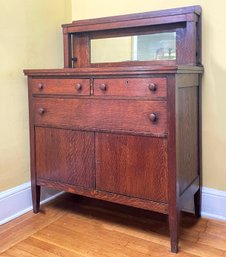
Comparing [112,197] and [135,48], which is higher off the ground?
[135,48]

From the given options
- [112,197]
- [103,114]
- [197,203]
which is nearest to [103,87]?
[103,114]

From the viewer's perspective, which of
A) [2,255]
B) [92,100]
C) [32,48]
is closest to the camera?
[2,255]

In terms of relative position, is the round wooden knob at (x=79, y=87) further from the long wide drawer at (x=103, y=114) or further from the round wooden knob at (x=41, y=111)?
the round wooden knob at (x=41, y=111)

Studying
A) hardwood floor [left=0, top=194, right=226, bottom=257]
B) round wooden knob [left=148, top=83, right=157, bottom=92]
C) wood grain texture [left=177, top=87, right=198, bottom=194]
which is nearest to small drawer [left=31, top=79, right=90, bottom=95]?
round wooden knob [left=148, top=83, right=157, bottom=92]

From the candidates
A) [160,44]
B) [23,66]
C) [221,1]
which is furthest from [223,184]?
[23,66]

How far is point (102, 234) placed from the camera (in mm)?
1852

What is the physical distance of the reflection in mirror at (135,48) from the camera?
1.97m

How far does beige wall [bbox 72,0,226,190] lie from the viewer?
1883 millimetres

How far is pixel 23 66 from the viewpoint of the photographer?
2096 mm

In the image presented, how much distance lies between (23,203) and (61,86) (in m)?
0.82

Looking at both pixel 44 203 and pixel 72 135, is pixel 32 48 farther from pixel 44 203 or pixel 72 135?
pixel 44 203

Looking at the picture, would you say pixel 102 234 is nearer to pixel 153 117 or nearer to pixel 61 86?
pixel 153 117

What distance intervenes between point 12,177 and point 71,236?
1.80 feet

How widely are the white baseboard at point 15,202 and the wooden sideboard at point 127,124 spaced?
0.08 m
